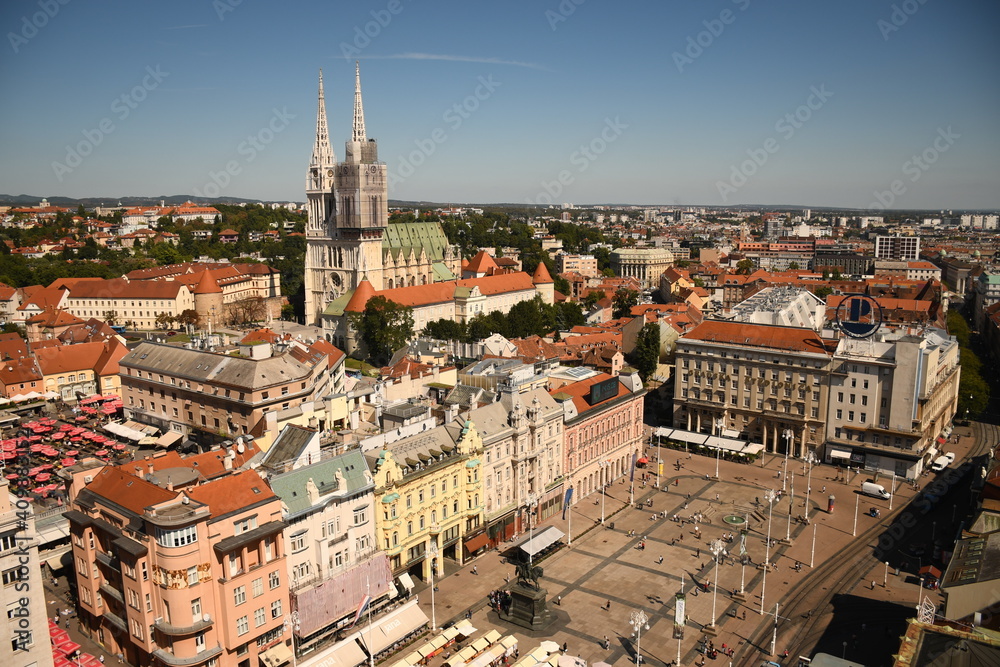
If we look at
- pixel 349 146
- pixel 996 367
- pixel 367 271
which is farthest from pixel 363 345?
pixel 996 367

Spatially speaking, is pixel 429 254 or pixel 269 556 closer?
pixel 269 556

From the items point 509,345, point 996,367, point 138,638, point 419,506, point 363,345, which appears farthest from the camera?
point 996,367

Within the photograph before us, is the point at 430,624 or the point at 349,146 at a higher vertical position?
the point at 349,146

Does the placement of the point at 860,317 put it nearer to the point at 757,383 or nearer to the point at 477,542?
the point at 757,383

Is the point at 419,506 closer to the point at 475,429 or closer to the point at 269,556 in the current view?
the point at 475,429

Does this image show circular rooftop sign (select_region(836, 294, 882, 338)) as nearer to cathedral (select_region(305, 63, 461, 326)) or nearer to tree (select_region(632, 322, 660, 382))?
tree (select_region(632, 322, 660, 382))

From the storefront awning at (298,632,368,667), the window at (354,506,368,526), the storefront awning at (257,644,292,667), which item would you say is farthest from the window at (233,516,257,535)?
the storefront awning at (298,632,368,667)

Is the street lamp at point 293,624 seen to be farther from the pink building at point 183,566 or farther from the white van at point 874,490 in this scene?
the white van at point 874,490

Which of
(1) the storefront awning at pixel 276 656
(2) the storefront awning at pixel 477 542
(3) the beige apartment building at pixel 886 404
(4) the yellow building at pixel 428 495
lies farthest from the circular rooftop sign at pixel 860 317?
(1) the storefront awning at pixel 276 656
